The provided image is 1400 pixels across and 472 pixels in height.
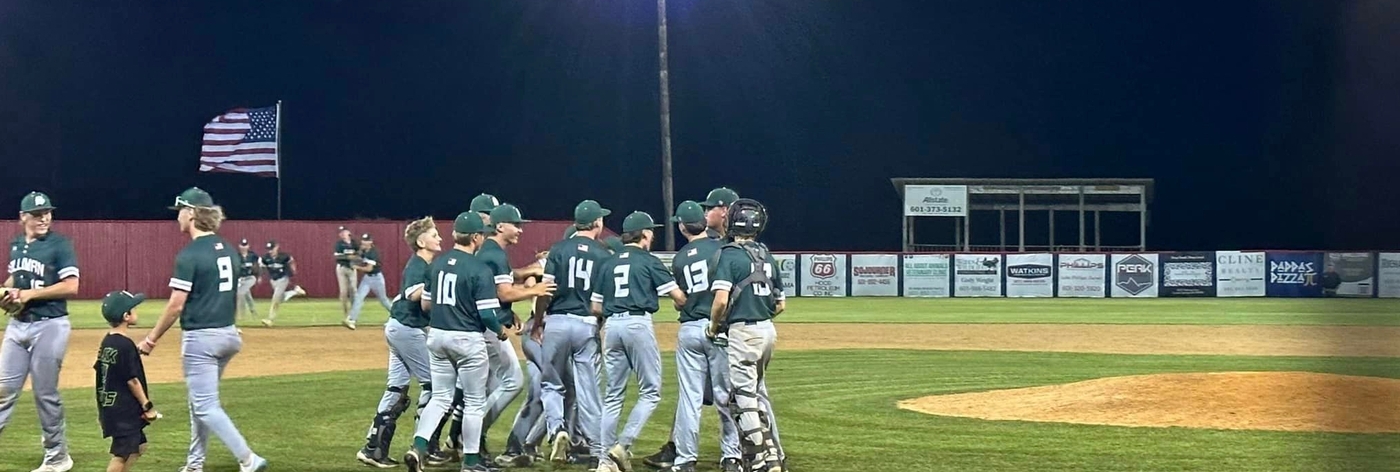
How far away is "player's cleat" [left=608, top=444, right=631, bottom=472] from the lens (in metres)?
9.52

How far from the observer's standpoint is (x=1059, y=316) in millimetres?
32844

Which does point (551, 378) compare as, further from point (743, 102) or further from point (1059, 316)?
point (743, 102)

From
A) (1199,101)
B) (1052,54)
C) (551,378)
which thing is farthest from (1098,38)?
(551,378)

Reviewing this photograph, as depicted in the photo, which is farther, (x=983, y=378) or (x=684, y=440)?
(x=983, y=378)

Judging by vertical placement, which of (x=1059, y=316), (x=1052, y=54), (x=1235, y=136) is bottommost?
(x=1059, y=316)

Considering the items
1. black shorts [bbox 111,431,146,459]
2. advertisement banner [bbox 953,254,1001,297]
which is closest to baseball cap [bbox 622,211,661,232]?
black shorts [bbox 111,431,146,459]

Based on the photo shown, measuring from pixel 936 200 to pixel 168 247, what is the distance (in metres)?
25.1

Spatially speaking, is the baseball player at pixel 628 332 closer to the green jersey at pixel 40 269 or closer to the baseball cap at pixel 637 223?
the baseball cap at pixel 637 223

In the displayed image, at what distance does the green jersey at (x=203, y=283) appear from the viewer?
8680 mm

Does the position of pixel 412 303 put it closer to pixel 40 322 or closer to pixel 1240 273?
pixel 40 322

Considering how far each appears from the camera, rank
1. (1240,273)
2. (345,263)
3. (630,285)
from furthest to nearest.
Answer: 1. (1240,273)
2. (345,263)
3. (630,285)

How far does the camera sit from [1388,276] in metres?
38.1

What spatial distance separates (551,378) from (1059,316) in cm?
2477

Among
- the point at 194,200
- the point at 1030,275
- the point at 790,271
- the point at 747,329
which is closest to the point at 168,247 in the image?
the point at 790,271
